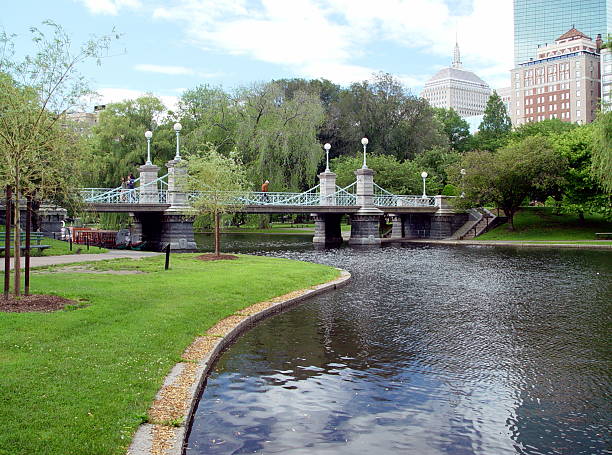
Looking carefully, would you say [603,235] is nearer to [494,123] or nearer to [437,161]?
[437,161]

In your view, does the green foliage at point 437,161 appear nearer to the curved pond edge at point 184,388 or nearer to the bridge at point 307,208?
the bridge at point 307,208

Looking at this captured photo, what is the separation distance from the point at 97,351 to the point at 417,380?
489cm

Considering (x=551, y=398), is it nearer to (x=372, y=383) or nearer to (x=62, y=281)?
(x=372, y=383)

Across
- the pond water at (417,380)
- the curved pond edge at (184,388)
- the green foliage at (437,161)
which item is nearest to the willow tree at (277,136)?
the green foliage at (437,161)

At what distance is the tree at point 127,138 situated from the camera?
5353 centimetres

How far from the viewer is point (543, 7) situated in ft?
646

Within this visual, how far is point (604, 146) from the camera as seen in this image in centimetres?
4038

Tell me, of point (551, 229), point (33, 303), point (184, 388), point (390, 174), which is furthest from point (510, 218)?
point (184, 388)

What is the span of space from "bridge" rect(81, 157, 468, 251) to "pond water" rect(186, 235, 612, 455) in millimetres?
16568

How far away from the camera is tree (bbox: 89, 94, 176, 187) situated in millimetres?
53531

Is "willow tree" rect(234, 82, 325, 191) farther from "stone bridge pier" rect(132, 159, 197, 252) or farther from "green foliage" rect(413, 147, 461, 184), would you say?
"green foliage" rect(413, 147, 461, 184)

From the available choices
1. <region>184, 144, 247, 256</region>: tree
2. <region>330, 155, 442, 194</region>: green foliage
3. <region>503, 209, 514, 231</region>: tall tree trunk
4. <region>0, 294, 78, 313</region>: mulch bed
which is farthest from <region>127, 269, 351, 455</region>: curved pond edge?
<region>330, 155, 442, 194</region>: green foliage

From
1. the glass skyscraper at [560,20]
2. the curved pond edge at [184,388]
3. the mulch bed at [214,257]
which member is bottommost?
the curved pond edge at [184,388]

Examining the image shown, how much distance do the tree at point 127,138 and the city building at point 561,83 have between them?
11114cm
